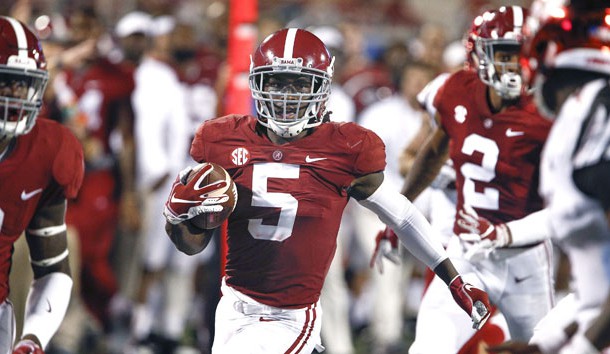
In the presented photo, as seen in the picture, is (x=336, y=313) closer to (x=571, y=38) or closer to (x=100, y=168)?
(x=100, y=168)

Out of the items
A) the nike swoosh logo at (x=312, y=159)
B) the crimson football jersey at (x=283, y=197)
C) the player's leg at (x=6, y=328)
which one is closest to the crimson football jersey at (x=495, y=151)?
the crimson football jersey at (x=283, y=197)

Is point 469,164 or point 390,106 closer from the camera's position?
point 469,164

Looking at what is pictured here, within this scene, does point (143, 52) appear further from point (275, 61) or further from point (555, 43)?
point (555, 43)

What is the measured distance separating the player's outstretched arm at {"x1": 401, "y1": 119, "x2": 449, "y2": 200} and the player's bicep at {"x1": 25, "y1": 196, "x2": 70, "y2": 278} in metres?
1.43

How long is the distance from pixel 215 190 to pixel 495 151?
56.4 inches

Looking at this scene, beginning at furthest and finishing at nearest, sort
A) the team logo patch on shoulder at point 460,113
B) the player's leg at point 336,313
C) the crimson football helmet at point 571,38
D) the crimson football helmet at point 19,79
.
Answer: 1. the player's leg at point 336,313
2. the team logo patch on shoulder at point 460,113
3. the crimson football helmet at point 19,79
4. the crimson football helmet at point 571,38

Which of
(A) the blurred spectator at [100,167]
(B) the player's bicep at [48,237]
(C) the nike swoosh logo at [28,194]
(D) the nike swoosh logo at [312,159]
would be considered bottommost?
(A) the blurred spectator at [100,167]

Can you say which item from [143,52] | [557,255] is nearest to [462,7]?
[557,255]

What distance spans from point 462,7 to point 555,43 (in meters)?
9.59

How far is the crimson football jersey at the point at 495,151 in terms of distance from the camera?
4406 mm

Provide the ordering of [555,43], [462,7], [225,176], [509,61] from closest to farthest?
[555,43] → [225,176] → [509,61] → [462,7]

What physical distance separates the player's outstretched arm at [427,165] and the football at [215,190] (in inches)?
50.6

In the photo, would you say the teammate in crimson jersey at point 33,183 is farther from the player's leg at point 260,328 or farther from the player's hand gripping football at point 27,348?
the player's leg at point 260,328

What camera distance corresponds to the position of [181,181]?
138 inches
